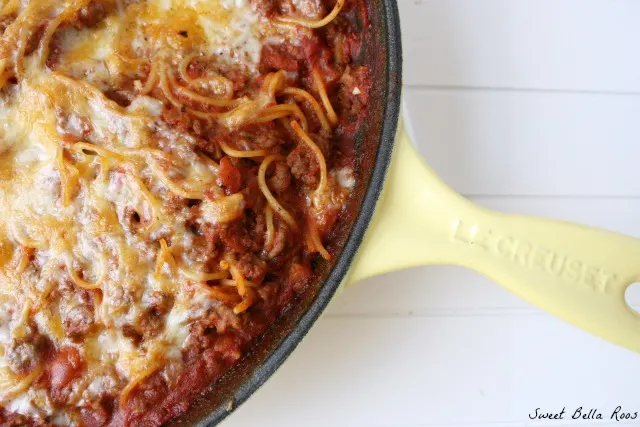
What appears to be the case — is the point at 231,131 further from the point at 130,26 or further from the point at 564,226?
the point at 564,226

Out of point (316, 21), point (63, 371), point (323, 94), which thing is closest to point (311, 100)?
point (323, 94)

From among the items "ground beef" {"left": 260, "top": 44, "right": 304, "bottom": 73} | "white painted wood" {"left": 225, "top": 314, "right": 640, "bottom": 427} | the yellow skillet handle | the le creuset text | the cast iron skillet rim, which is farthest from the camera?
the le creuset text

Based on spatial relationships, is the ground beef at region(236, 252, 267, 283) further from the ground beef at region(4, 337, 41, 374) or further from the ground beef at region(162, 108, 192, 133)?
the ground beef at region(4, 337, 41, 374)

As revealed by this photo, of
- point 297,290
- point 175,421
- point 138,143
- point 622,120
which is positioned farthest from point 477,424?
point 138,143

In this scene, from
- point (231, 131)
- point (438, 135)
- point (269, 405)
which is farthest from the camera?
point (438, 135)

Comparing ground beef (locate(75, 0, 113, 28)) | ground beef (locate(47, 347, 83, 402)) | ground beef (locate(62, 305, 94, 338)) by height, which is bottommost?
ground beef (locate(47, 347, 83, 402))

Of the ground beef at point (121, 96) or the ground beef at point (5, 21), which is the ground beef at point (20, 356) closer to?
the ground beef at point (121, 96)

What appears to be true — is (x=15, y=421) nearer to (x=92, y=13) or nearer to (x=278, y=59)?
(x=92, y=13)

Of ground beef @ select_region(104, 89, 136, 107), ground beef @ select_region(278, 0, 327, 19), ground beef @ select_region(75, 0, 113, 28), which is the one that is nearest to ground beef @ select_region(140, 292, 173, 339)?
ground beef @ select_region(104, 89, 136, 107)
